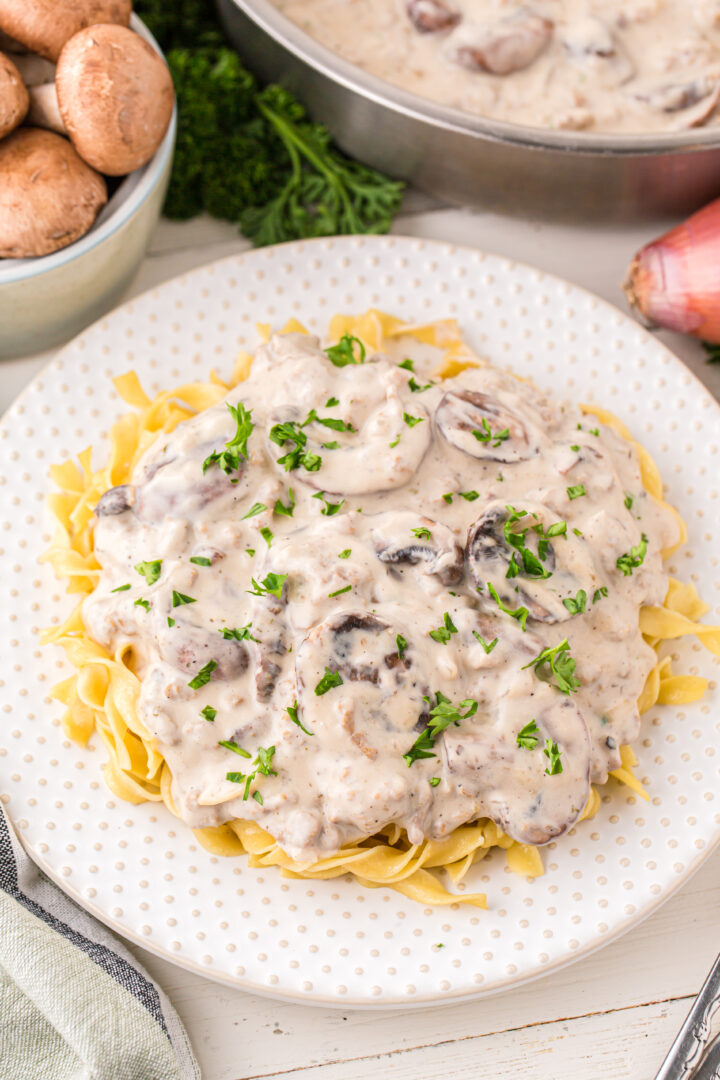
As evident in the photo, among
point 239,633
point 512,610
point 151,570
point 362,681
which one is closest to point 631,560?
point 512,610

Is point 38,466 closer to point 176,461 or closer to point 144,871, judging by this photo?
Answer: point 176,461

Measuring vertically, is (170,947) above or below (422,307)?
below

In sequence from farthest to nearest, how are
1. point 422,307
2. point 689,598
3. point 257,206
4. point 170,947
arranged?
point 257,206
point 422,307
point 689,598
point 170,947

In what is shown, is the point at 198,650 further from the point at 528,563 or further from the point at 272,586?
the point at 528,563

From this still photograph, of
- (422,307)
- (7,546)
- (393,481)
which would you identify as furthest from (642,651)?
(7,546)

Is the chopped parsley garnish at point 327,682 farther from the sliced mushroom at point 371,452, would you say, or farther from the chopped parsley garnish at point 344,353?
the chopped parsley garnish at point 344,353

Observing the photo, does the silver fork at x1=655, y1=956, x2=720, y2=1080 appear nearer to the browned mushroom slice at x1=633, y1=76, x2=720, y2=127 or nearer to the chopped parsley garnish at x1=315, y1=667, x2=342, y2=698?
the chopped parsley garnish at x1=315, y1=667, x2=342, y2=698

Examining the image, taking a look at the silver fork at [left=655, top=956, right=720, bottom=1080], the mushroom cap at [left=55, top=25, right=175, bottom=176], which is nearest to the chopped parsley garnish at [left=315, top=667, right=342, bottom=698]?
the silver fork at [left=655, top=956, right=720, bottom=1080]
